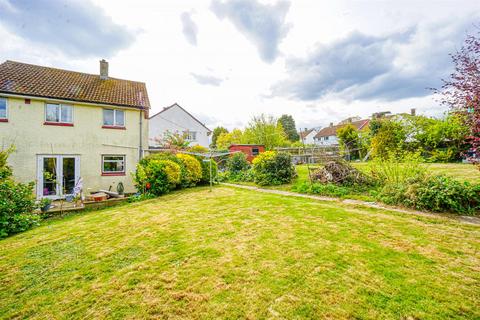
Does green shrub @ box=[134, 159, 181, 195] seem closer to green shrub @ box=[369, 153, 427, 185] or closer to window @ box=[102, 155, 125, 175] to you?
window @ box=[102, 155, 125, 175]

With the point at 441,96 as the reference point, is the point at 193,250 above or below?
below

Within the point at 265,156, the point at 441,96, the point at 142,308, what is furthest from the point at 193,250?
the point at 265,156

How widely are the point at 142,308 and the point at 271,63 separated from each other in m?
15.0

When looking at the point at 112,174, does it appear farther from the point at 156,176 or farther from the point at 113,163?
the point at 156,176

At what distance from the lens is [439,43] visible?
7.10 m

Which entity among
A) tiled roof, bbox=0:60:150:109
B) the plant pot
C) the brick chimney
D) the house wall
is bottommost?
the plant pot

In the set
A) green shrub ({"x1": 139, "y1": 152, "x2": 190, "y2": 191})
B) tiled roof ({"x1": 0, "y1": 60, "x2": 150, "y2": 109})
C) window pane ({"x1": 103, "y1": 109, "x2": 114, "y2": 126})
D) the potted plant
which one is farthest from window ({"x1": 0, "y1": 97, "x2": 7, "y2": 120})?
green shrub ({"x1": 139, "y1": 152, "x2": 190, "y2": 191})

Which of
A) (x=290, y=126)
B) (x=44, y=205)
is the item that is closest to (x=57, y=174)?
(x=44, y=205)

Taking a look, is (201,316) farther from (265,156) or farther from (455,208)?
(265,156)

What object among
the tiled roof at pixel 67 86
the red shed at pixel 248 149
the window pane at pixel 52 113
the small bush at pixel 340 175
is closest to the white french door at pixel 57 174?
the window pane at pixel 52 113

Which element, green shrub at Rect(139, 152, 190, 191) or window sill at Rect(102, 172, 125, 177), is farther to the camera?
window sill at Rect(102, 172, 125, 177)

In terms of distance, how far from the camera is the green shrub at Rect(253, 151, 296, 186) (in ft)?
39.0

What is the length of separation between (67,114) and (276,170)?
1262 cm

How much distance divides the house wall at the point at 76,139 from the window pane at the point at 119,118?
0.24 meters
